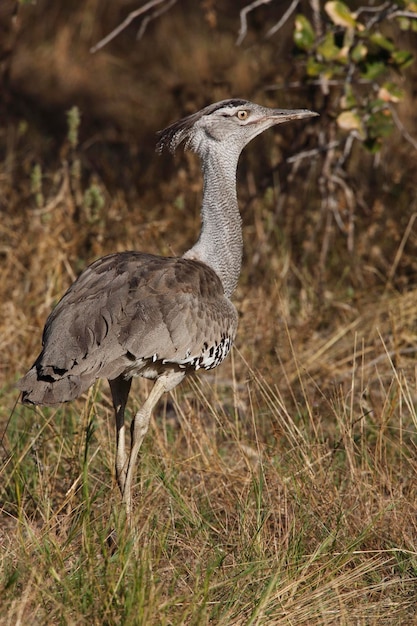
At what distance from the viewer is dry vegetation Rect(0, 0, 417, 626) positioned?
293 cm

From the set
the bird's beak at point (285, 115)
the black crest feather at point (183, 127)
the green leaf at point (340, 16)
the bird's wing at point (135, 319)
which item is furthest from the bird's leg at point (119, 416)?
the green leaf at point (340, 16)

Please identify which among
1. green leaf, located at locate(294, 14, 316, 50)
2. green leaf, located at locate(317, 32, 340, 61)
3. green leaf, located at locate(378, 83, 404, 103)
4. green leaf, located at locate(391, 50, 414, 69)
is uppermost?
green leaf, located at locate(294, 14, 316, 50)

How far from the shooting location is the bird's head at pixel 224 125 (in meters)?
4.05

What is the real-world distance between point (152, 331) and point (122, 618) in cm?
105

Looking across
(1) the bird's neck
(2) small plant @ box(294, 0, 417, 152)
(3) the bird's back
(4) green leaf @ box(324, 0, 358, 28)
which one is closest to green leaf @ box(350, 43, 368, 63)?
(2) small plant @ box(294, 0, 417, 152)

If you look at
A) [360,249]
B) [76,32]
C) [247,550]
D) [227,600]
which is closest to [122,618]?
[227,600]

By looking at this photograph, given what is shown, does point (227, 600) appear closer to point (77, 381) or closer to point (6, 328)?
point (77, 381)

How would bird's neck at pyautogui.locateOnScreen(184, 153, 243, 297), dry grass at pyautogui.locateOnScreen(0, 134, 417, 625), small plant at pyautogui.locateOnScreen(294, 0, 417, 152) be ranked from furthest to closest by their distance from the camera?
small plant at pyautogui.locateOnScreen(294, 0, 417, 152), bird's neck at pyautogui.locateOnScreen(184, 153, 243, 297), dry grass at pyautogui.locateOnScreen(0, 134, 417, 625)

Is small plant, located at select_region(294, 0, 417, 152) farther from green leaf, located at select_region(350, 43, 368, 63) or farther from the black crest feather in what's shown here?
the black crest feather

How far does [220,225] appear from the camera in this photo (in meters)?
4.02

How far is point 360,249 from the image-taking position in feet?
18.3

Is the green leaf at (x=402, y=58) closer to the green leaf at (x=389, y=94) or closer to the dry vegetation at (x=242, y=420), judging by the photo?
the green leaf at (x=389, y=94)

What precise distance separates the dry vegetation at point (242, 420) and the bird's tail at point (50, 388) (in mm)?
266

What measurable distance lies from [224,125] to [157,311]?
3.11 feet
